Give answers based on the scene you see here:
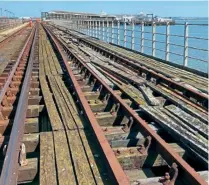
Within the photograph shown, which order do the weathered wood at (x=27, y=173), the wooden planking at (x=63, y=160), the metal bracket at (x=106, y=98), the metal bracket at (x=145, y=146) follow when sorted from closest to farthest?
the wooden planking at (x=63, y=160), the weathered wood at (x=27, y=173), the metal bracket at (x=145, y=146), the metal bracket at (x=106, y=98)

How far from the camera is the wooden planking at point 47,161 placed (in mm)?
3182

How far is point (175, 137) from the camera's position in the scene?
4.38 m

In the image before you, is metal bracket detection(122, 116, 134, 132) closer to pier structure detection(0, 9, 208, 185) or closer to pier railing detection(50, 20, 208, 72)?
pier structure detection(0, 9, 208, 185)

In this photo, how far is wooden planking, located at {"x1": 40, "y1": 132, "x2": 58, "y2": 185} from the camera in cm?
318

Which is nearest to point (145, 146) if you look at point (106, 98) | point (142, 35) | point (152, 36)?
point (106, 98)

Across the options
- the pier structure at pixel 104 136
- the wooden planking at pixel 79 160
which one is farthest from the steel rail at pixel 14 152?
the wooden planking at pixel 79 160

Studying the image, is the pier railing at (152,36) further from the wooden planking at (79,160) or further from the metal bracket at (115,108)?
the wooden planking at (79,160)

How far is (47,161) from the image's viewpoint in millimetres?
3547

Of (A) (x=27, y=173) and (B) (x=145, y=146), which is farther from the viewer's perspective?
(B) (x=145, y=146)

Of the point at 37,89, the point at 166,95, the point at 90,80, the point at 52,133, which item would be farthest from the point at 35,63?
the point at 52,133

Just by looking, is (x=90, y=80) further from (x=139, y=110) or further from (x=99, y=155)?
(x=99, y=155)

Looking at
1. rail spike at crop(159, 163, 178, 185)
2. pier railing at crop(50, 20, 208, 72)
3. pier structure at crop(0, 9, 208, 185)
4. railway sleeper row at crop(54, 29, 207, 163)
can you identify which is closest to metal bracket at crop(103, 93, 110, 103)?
pier structure at crop(0, 9, 208, 185)

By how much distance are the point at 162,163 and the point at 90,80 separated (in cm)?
476

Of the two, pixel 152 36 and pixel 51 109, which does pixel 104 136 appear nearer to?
pixel 51 109
